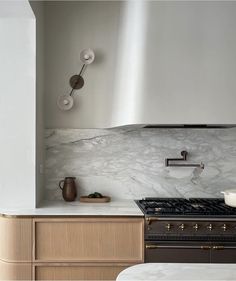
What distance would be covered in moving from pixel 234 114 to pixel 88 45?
1.37 m

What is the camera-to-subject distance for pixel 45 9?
3.00 meters

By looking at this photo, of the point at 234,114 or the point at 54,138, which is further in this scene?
the point at 54,138

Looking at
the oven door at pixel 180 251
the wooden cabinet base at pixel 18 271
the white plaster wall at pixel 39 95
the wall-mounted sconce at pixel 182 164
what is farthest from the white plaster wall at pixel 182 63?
the wooden cabinet base at pixel 18 271

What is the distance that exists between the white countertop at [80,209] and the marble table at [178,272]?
1.07 m

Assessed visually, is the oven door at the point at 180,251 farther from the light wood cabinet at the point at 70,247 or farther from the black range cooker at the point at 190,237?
the light wood cabinet at the point at 70,247

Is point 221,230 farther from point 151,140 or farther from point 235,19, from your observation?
point 235,19

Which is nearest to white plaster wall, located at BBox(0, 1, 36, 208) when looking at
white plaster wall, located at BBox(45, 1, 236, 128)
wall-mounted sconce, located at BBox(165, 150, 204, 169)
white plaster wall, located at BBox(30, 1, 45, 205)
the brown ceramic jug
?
white plaster wall, located at BBox(30, 1, 45, 205)

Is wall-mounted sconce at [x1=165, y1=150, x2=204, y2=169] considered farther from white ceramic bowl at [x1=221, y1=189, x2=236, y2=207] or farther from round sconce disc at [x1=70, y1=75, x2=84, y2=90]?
round sconce disc at [x1=70, y1=75, x2=84, y2=90]

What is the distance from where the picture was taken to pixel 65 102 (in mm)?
2955

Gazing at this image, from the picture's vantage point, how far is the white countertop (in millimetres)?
2355

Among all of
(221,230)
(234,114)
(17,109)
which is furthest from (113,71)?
(221,230)

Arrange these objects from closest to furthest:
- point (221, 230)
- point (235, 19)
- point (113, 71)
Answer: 1. point (221, 230)
2. point (235, 19)
3. point (113, 71)

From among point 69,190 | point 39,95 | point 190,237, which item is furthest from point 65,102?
point 190,237

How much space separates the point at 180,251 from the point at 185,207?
13.9 inches
